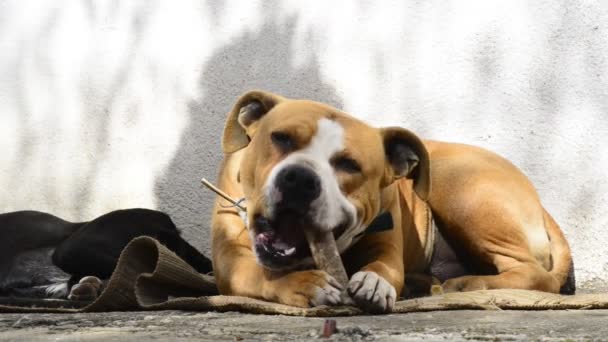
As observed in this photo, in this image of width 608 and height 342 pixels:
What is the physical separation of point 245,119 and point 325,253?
2.68 ft

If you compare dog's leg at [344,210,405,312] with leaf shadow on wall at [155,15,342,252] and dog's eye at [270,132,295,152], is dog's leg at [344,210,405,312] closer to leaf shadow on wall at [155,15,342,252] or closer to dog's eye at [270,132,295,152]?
dog's eye at [270,132,295,152]

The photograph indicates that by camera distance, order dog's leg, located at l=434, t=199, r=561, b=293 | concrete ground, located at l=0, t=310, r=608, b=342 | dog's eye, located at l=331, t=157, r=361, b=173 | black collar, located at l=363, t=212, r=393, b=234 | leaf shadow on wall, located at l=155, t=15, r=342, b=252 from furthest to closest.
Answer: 1. leaf shadow on wall, located at l=155, t=15, r=342, b=252
2. dog's leg, located at l=434, t=199, r=561, b=293
3. black collar, located at l=363, t=212, r=393, b=234
4. dog's eye, located at l=331, t=157, r=361, b=173
5. concrete ground, located at l=0, t=310, r=608, b=342

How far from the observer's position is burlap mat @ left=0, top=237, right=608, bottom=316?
3486 mm

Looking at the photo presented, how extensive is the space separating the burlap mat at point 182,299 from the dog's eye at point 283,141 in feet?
1.93

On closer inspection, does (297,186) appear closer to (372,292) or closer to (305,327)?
(372,292)

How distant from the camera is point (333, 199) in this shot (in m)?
3.53

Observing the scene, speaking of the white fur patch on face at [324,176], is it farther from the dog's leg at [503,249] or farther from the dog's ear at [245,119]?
the dog's leg at [503,249]

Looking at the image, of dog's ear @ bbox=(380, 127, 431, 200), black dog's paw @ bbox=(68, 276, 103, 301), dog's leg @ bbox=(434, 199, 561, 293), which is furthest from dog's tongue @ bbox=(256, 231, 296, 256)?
black dog's paw @ bbox=(68, 276, 103, 301)

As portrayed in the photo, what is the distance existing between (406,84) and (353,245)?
1.38m

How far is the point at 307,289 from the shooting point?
3.39 metres

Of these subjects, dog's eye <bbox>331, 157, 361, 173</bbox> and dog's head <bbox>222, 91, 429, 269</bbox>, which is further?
dog's eye <bbox>331, 157, 361, 173</bbox>

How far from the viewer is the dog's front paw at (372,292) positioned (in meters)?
3.33

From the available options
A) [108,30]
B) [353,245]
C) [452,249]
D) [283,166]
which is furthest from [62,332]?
[108,30]

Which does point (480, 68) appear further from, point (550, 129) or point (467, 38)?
point (550, 129)
